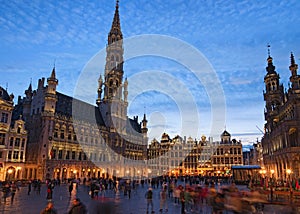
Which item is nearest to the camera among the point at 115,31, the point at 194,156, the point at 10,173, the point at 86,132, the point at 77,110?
the point at 10,173

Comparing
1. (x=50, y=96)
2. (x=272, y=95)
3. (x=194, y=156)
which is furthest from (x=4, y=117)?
(x=194, y=156)

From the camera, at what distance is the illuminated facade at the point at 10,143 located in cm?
4819

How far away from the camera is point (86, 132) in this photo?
70.9 meters

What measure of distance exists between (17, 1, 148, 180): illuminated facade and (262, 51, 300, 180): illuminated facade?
46.1 metres

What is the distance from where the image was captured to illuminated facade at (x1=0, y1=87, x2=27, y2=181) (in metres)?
48.2

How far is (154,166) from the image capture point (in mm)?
107375

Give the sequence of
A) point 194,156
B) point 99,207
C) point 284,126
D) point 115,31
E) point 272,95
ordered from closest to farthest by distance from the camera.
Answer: point 99,207, point 284,126, point 272,95, point 115,31, point 194,156

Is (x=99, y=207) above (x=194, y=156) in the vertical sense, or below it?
below

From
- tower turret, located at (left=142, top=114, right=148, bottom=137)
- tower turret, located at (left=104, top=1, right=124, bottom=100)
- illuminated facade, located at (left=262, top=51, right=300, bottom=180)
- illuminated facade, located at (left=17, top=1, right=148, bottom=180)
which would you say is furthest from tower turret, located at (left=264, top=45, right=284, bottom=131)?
tower turret, located at (left=142, top=114, right=148, bottom=137)

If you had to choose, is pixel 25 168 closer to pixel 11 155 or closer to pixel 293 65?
pixel 11 155

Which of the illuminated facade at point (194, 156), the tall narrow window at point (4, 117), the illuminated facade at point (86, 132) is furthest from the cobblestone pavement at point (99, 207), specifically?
the illuminated facade at point (194, 156)

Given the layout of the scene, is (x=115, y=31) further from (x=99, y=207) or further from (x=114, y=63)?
(x=99, y=207)

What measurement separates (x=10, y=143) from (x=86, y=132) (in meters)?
22.9

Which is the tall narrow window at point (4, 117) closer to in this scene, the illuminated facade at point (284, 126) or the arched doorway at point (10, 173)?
the arched doorway at point (10, 173)
